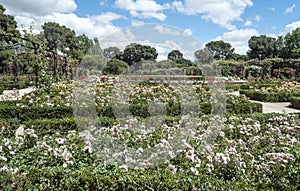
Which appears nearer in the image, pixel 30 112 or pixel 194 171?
pixel 194 171

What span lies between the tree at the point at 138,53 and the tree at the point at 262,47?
44.8 metres

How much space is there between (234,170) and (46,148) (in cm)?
242

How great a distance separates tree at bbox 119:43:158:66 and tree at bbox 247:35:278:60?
44762 millimetres

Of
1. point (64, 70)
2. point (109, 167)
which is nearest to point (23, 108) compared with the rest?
point (109, 167)

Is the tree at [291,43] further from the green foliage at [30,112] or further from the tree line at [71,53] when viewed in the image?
the green foliage at [30,112]

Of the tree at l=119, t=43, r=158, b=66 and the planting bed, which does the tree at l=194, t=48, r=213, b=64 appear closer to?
the tree at l=119, t=43, r=158, b=66

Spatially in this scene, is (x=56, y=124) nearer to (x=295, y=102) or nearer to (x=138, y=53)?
(x=138, y=53)

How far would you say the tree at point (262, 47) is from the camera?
4750cm

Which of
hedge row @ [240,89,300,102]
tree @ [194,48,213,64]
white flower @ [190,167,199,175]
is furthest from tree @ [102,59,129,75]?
hedge row @ [240,89,300,102]

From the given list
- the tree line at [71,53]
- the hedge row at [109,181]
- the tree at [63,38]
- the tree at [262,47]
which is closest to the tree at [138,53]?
the tree line at [71,53]

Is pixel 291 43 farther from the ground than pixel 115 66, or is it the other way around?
pixel 291 43

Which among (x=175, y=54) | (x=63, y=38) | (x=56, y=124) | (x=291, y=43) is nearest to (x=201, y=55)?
(x=175, y=54)

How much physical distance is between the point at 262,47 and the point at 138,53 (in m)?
45.7

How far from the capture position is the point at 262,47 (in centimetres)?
4738
